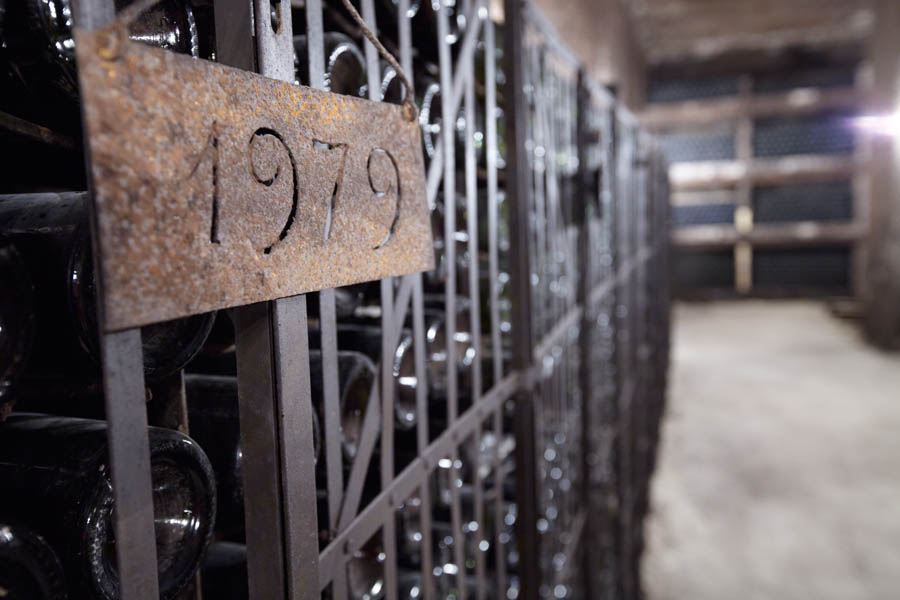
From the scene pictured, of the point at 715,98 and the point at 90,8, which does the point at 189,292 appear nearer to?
the point at 90,8

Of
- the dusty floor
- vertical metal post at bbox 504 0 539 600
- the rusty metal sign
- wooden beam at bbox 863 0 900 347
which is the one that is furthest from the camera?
wooden beam at bbox 863 0 900 347

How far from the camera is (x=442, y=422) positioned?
1127mm

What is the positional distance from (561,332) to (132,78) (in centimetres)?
151

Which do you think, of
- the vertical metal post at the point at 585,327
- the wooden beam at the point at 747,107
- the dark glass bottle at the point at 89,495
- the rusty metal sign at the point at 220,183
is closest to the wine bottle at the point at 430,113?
the rusty metal sign at the point at 220,183

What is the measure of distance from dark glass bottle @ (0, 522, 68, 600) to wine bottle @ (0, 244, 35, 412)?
98 millimetres

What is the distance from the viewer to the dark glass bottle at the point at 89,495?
0.54 m

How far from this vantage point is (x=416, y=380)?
907 millimetres

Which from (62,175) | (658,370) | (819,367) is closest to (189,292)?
(62,175)

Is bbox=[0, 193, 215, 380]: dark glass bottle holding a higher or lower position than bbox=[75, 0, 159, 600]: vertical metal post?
higher

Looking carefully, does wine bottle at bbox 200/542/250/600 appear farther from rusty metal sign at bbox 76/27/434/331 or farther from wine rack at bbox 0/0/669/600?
rusty metal sign at bbox 76/27/434/331

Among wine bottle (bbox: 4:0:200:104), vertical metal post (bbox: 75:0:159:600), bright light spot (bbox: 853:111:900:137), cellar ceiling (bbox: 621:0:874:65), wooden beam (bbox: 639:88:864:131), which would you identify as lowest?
vertical metal post (bbox: 75:0:159:600)

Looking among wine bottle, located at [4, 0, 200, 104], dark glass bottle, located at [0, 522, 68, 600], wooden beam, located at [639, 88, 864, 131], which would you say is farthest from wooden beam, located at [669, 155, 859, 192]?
dark glass bottle, located at [0, 522, 68, 600]

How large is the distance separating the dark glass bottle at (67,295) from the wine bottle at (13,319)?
20 mm

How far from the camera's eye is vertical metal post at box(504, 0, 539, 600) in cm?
131
